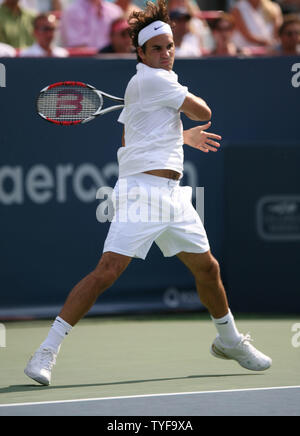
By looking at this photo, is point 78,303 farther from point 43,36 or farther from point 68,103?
point 43,36

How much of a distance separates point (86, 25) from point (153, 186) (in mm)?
4768

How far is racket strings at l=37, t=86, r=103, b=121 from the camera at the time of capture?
18.2 feet

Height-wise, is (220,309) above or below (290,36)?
below

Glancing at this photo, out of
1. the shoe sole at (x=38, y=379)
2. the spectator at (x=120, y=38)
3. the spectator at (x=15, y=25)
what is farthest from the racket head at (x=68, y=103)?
the spectator at (x=15, y=25)

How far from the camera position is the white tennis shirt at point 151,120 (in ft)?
16.7

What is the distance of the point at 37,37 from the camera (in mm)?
8719

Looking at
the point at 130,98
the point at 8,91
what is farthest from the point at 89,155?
the point at 130,98

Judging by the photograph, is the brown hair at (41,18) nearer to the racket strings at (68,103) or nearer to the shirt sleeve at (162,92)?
the racket strings at (68,103)

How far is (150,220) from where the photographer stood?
5.11 metres

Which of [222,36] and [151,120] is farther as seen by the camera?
[222,36]

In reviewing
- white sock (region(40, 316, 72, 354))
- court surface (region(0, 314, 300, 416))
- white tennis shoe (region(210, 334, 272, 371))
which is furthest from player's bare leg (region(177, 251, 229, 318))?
white sock (region(40, 316, 72, 354))

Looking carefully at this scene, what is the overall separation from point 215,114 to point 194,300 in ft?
4.85

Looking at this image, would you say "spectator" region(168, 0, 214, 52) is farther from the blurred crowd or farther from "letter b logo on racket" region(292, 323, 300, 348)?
"letter b logo on racket" region(292, 323, 300, 348)

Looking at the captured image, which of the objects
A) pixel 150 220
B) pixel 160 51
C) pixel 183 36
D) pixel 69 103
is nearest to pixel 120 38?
pixel 183 36
